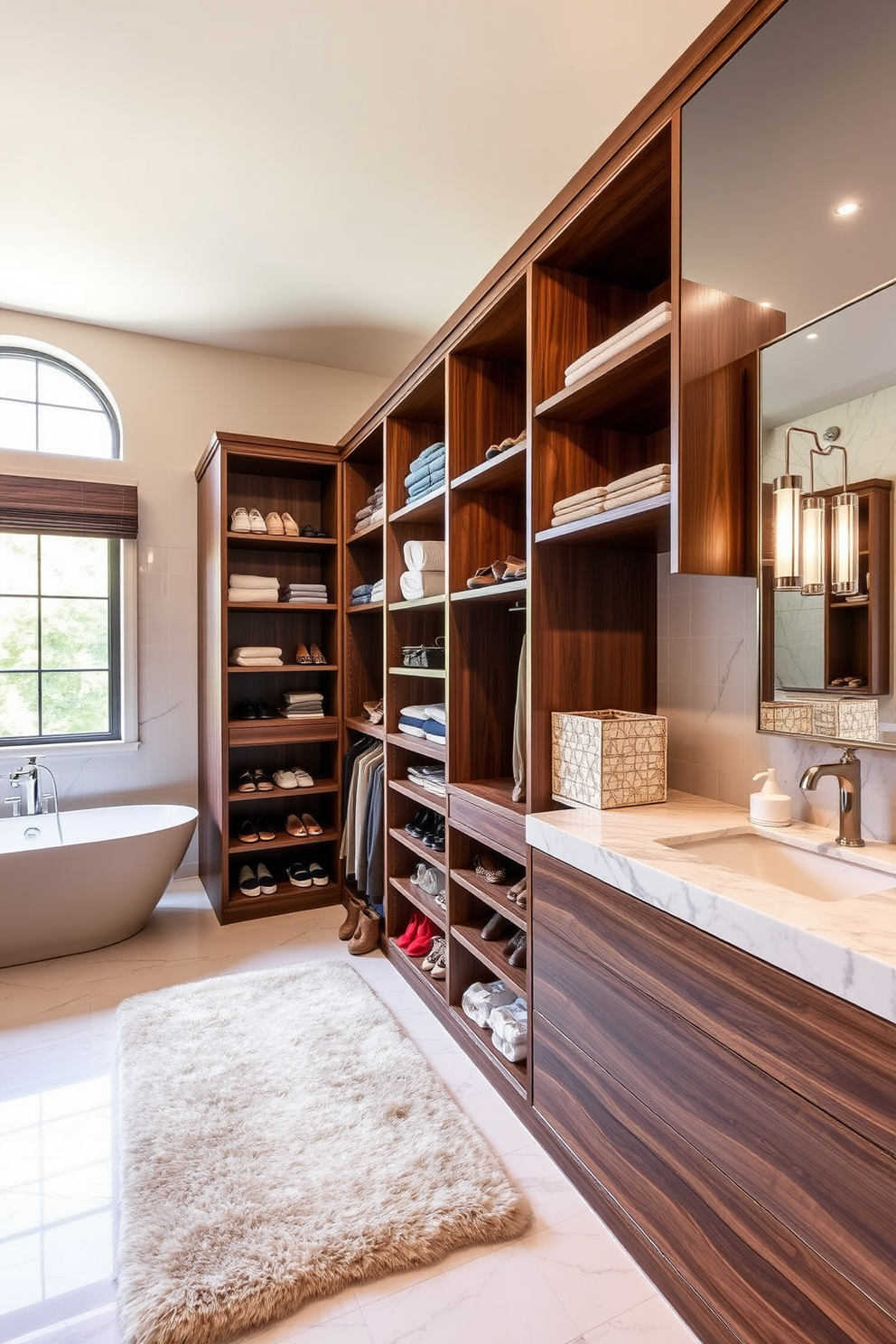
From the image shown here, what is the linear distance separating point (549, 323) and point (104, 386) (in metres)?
2.67

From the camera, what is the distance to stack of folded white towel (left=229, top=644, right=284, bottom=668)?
→ 11.0ft

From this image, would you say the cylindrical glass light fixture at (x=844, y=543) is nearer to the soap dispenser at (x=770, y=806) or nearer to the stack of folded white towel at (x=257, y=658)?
the soap dispenser at (x=770, y=806)

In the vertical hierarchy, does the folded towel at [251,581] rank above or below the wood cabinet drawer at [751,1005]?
above

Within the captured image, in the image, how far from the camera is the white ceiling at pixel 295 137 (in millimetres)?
1813

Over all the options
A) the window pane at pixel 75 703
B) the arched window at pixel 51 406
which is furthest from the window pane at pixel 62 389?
the window pane at pixel 75 703

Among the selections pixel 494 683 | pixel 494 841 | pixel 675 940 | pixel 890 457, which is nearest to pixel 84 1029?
pixel 494 841

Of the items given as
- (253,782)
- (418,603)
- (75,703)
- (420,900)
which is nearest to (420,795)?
(420,900)

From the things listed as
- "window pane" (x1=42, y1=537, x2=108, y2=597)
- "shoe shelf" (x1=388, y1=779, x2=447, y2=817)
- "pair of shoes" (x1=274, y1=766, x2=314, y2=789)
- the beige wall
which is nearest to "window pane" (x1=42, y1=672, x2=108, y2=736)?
the beige wall

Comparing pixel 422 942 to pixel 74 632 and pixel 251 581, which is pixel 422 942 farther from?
pixel 74 632

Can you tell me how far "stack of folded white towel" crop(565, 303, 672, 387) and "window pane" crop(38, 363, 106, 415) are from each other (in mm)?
2903

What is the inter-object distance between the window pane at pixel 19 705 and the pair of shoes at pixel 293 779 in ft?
4.07

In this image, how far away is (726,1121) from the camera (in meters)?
1.15

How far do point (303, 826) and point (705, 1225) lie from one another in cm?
269

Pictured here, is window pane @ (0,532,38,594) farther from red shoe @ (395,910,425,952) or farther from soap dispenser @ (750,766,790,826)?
soap dispenser @ (750,766,790,826)
